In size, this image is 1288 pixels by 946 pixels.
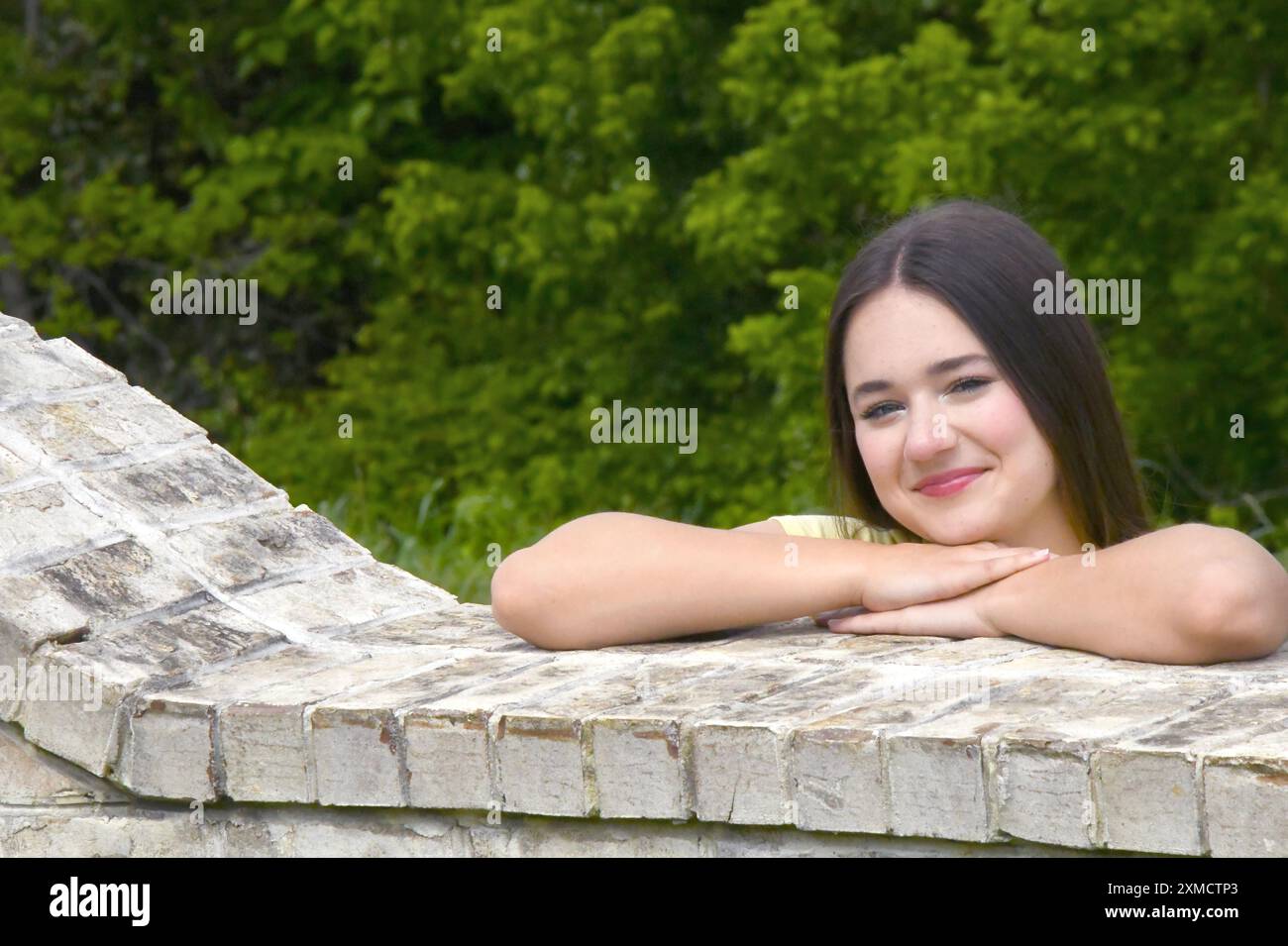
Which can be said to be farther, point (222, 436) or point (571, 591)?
point (222, 436)

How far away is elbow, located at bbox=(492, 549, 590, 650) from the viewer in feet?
8.96

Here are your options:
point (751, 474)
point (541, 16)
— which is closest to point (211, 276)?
point (541, 16)

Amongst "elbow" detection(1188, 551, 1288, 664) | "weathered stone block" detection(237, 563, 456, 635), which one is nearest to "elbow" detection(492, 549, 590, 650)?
"weathered stone block" detection(237, 563, 456, 635)

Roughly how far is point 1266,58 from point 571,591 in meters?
5.58

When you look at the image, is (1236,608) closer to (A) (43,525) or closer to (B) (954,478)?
(B) (954,478)

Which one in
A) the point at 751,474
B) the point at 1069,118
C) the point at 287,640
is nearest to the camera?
the point at 287,640

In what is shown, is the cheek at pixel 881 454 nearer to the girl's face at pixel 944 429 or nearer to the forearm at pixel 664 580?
the girl's face at pixel 944 429

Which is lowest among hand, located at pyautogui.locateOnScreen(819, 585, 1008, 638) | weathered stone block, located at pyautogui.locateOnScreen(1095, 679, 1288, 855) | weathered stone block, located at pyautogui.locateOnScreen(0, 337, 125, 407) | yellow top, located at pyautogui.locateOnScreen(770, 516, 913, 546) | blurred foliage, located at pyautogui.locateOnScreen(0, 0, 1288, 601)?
weathered stone block, located at pyautogui.locateOnScreen(1095, 679, 1288, 855)

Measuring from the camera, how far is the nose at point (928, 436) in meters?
2.71

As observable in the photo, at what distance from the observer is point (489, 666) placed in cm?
264

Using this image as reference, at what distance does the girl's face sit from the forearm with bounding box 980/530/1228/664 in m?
0.20

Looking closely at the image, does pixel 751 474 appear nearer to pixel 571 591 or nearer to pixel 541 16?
pixel 541 16

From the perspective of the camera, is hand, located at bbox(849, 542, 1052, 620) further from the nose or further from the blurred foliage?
the blurred foliage

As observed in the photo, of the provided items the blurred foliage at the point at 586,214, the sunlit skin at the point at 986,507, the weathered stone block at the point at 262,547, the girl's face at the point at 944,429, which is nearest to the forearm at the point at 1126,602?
the sunlit skin at the point at 986,507
